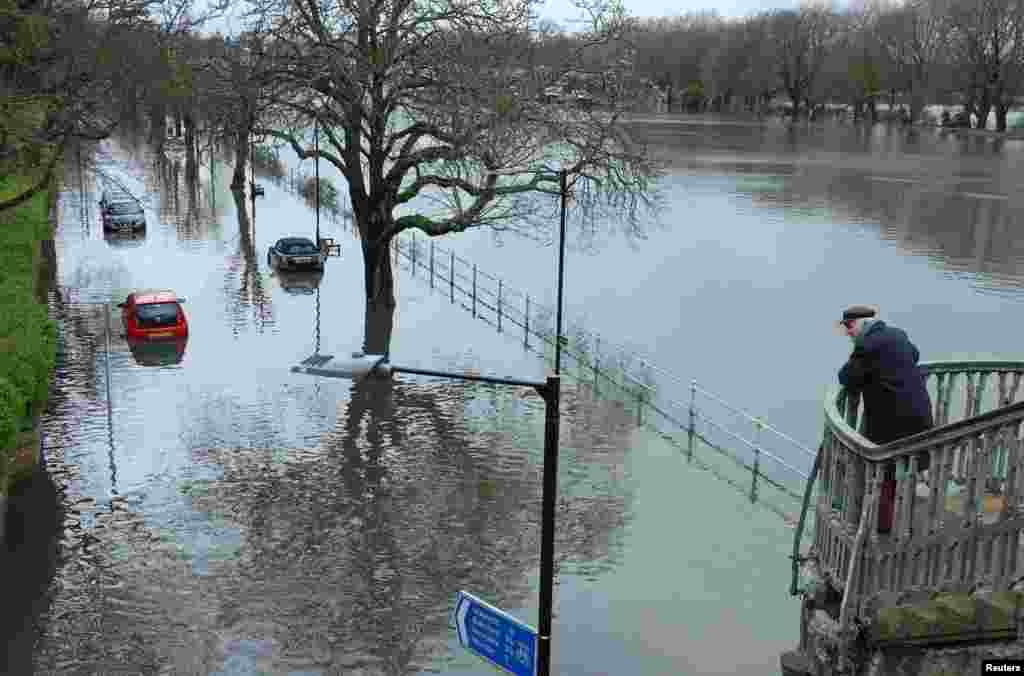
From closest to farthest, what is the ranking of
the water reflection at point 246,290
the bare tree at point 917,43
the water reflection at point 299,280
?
the water reflection at point 246,290
the water reflection at point 299,280
the bare tree at point 917,43

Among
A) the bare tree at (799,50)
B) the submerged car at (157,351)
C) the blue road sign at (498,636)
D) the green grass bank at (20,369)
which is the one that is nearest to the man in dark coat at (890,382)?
the blue road sign at (498,636)

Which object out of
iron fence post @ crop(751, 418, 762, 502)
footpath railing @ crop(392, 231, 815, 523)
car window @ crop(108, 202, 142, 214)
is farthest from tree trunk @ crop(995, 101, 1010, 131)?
iron fence post @ crop(751, 418, 762, 502)

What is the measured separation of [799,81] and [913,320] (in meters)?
127

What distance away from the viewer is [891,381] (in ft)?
31.2

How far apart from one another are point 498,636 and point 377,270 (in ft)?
83.1

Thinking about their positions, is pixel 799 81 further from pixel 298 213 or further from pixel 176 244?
pixel 176 244

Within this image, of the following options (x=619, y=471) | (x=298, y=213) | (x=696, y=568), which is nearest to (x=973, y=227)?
(x=298, y=213)

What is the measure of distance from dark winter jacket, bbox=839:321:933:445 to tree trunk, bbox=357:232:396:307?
2469cm

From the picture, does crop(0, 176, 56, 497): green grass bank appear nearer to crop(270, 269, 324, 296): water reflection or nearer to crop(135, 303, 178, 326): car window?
crop(135, 303, 178, 326): car window

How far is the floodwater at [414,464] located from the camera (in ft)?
46.8

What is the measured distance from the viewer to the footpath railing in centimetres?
1967

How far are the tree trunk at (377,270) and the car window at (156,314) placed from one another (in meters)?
6.56

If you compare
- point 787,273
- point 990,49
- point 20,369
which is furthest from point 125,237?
point 990,49

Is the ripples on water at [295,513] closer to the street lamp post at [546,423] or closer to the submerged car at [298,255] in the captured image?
the street lamp post at [546,423]
